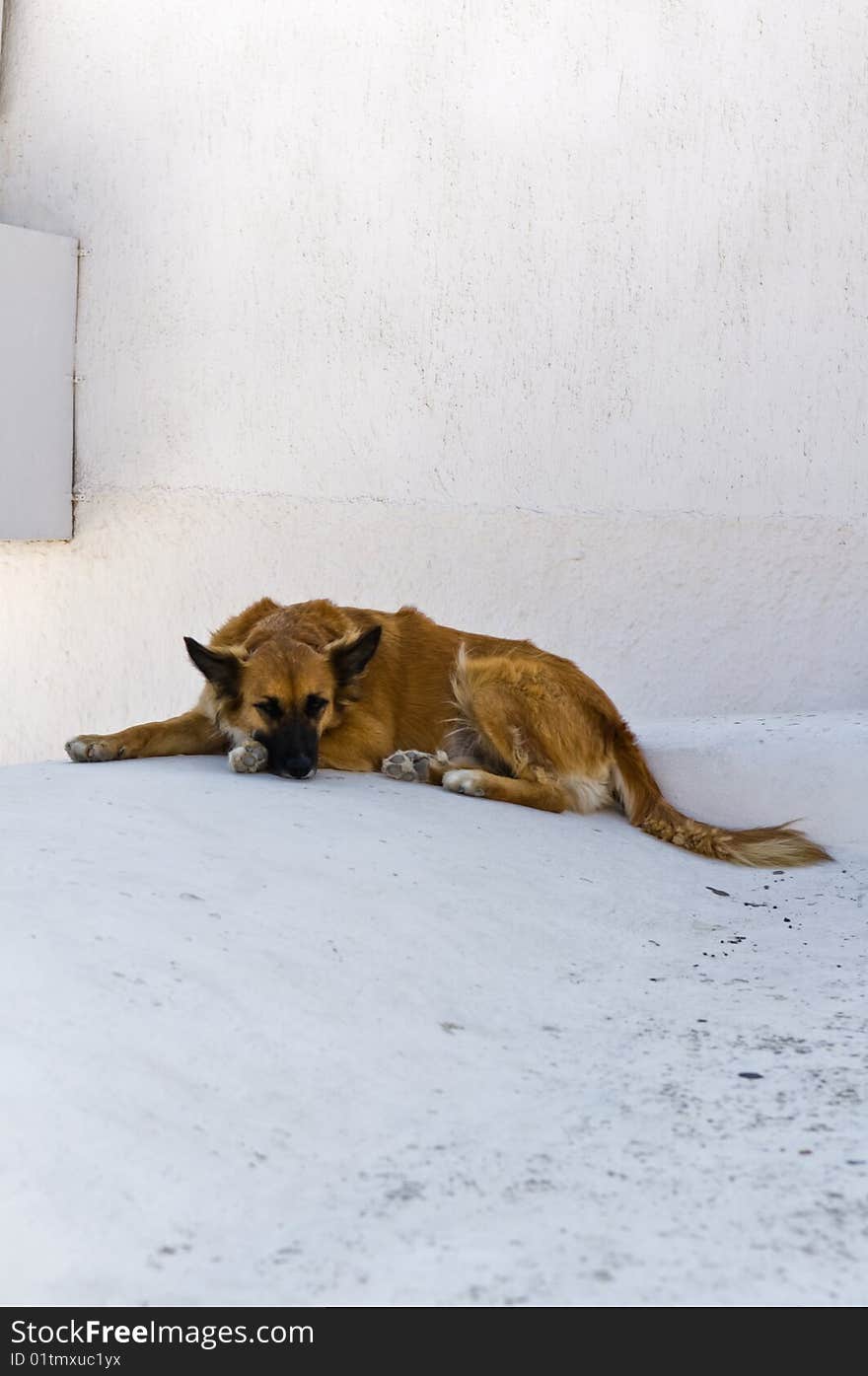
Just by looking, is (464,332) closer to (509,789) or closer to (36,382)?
(36,382)

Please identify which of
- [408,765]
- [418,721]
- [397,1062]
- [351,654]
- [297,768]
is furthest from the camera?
[418,721]

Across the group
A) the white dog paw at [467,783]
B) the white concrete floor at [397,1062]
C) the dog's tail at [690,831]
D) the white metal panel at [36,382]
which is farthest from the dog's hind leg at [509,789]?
the white metal panel at [36,382]

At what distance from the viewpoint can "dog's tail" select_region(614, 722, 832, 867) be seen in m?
4.60

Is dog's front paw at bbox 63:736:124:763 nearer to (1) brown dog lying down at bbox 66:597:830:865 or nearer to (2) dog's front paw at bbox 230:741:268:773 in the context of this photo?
(1) brown dog lying down at bbox 66:597:830:865

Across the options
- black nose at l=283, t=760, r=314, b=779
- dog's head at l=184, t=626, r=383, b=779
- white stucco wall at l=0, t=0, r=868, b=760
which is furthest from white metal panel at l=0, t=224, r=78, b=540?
black nose at l=283, t=760, r=314, b=779

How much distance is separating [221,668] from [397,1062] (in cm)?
213

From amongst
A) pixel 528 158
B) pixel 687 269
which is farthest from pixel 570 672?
pixel 528 158

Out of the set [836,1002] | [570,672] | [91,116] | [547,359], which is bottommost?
[836,1002]

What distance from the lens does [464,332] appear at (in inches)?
251

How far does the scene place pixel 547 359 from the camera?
6227mm

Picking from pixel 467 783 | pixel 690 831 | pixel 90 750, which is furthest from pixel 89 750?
pixel 690 831

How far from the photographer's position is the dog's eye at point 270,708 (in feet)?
14.6
